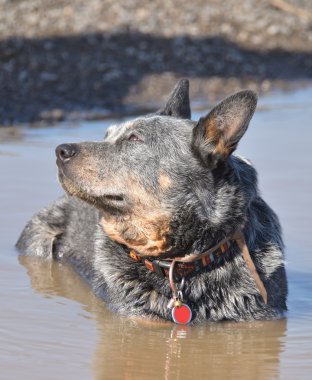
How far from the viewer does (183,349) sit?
5.05 meters

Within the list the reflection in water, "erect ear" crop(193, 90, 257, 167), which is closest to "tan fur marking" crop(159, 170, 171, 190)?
"erect ear" crop(193, 90, 257, 167)

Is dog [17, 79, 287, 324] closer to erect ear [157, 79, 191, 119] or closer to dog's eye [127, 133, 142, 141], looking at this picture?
dog's eye [127, 133, 142, 141]

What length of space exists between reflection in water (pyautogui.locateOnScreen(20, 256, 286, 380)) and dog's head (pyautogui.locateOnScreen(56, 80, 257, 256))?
1.47 ft

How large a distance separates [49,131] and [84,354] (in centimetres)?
542

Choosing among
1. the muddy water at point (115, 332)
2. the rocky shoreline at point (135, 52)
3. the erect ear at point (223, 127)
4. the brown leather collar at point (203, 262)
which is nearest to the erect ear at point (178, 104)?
the erect ear at point (223, 127)

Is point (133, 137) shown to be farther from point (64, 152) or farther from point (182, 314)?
point (182, 314)

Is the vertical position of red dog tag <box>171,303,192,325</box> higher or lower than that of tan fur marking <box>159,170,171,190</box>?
lower

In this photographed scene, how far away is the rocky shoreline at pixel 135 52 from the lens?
11.6 meters

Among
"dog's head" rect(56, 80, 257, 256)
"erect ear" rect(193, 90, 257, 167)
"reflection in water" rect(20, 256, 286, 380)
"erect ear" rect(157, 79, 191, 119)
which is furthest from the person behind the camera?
"erect ear" rect(157, 79, 191, 119)

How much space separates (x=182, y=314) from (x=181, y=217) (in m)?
0.51

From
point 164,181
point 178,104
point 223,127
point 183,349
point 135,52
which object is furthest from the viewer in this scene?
point 135,52

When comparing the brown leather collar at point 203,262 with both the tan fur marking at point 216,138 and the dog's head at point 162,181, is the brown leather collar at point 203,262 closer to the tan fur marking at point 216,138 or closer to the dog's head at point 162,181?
the dog's head at point 162,181

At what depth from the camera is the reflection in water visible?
4.68 metres

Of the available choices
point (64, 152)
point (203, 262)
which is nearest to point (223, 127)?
point (203, 262)
